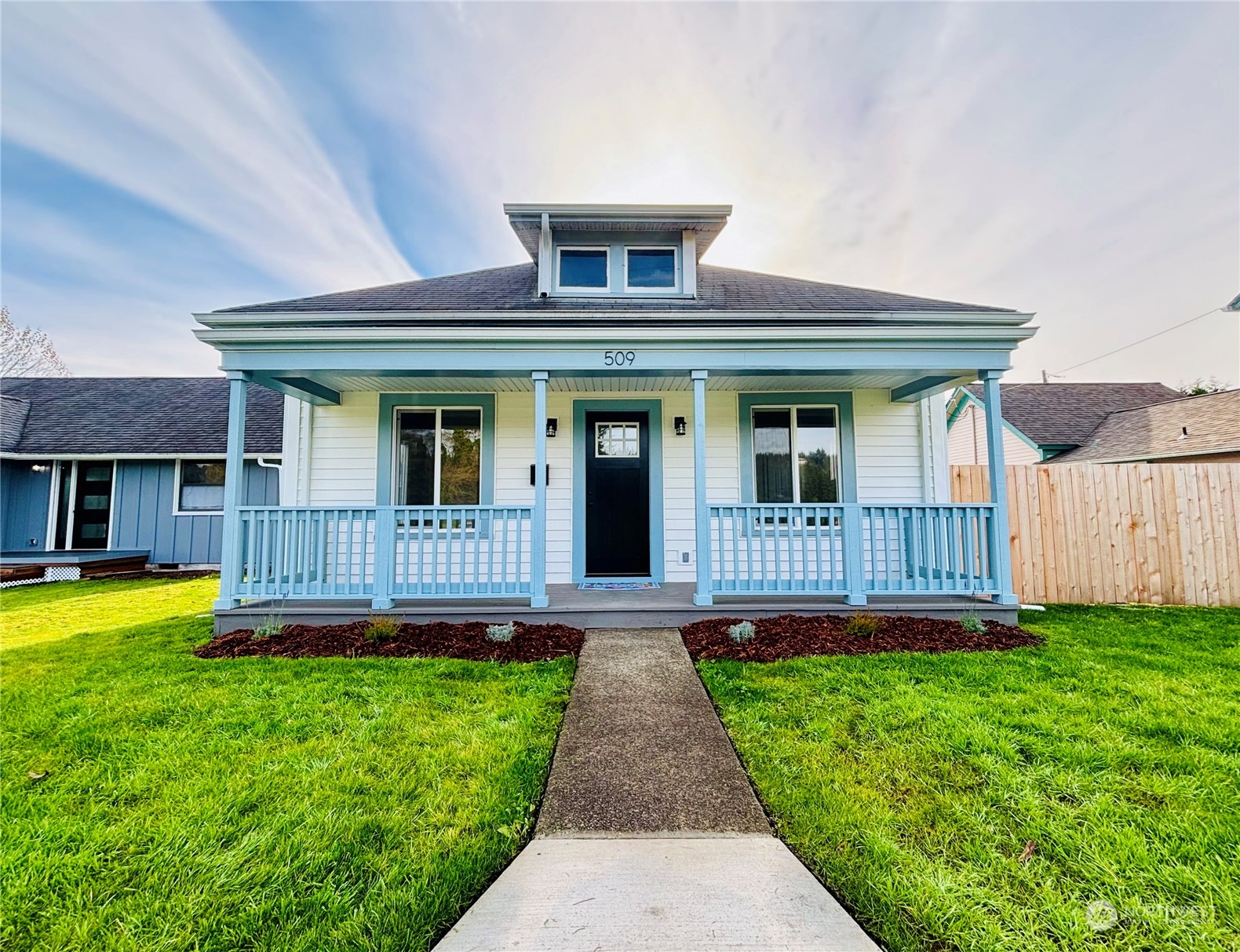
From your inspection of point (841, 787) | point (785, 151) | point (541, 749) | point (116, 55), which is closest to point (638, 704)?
point (541, 749)

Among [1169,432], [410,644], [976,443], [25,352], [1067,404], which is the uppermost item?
[25,352]

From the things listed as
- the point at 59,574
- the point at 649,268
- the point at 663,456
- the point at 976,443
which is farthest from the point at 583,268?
the point at 976,443

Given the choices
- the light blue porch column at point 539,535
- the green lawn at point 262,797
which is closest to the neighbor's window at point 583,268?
the light blue porch column at point 539,535

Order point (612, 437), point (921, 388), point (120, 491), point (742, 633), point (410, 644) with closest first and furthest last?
point (742, 633), point (410, 644), point (921, 388), point (612, 437), point (120, 491)

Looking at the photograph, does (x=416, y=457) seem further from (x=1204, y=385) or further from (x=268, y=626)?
(x=1204, y=385)

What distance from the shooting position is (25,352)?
60.6 ft

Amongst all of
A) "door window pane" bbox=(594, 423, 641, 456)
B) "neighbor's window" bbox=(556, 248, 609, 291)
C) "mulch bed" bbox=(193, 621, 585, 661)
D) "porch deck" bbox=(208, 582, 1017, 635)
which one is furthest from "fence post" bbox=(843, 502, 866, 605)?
"neighbor's window" bbox=(556, 248, 609, 291)

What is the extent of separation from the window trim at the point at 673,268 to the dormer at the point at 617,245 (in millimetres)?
11

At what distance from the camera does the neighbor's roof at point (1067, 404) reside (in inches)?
649

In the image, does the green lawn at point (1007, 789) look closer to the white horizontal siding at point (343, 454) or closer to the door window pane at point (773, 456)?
the door window pane at point (773, 456)

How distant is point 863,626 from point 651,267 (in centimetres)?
544

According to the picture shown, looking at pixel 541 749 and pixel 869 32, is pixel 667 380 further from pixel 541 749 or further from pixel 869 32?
pixel 869 32

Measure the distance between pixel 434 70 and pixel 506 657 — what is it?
30.8 ft

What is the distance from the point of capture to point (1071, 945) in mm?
1485
